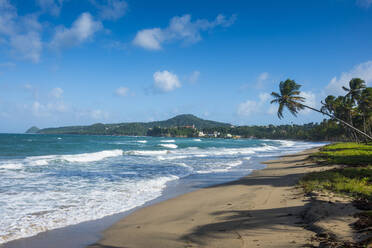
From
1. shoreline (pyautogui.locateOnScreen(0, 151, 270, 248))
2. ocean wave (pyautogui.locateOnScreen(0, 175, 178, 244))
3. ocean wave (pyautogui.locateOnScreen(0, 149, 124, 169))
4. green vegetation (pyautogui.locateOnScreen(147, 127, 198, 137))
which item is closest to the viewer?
shoreline (pyautogui.locateOnScreen(0, 151, 270, 248))

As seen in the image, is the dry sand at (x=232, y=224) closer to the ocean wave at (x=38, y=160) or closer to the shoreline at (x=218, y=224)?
A: the shoreline at (x=218, y=224)

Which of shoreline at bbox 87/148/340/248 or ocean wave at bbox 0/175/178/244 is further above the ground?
shoreline at bbox 87/148/340/248

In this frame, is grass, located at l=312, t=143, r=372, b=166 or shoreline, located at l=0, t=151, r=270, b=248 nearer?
shoreline, located at l=0, t=151, r=270, b=248

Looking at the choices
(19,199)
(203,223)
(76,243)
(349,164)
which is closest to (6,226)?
(76,243)

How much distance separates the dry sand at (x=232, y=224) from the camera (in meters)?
4.84

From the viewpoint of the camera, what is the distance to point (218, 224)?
608 cm

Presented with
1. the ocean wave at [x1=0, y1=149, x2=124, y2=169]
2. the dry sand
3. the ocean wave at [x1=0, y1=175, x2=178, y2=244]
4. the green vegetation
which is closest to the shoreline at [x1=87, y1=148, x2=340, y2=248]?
the dry sand

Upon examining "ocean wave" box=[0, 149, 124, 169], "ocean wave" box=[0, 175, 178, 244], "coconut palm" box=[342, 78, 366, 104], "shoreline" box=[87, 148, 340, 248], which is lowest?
"ocean wave" box=[0, 149, 124, 169]

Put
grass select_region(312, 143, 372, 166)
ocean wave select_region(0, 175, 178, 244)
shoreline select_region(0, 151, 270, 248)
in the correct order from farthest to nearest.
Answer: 1. grass select_region(312, 143, 372, 166)
2. ocean wave select_region(0, 175, 178, 244)
3. shoreline select_region(0, 151, 270, 248)

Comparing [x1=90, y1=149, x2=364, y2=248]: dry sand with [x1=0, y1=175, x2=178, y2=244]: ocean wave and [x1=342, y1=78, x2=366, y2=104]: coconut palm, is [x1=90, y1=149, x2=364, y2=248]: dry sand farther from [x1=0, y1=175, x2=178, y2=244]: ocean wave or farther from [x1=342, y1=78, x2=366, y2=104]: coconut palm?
→ [x1=342, y1=78, x2=366, y2=104]: coconut palm

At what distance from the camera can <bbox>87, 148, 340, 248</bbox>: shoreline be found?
193 inches

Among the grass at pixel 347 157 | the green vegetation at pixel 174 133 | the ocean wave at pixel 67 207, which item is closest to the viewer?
the ocean wave at pixel 67 207

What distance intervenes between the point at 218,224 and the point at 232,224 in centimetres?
35

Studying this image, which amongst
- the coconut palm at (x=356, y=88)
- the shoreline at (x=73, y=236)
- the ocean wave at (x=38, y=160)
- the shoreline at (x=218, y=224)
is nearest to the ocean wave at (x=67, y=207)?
the shoreline at (x=73, y=236)
